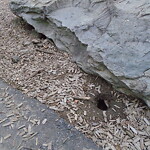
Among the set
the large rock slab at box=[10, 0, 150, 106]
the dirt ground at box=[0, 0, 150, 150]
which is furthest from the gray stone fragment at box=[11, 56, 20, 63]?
the large rock slab at box=[10, 0, 150, 106]

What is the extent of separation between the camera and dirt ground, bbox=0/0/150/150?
7.34ft

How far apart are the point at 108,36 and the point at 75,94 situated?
2.28 feet

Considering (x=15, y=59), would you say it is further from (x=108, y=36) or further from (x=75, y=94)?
(x=108, y=36)

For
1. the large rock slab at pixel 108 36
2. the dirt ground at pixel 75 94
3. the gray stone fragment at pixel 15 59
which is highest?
the large rock slab at pixel 108 36

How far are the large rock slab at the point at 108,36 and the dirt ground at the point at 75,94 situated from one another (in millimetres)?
Result: 128

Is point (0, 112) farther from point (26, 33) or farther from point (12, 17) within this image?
point (12, 17)

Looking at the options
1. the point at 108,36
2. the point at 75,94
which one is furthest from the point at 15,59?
the point at 108,36

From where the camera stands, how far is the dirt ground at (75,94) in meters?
2.24

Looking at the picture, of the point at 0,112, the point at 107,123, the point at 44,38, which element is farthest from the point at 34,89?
the point at 44,38

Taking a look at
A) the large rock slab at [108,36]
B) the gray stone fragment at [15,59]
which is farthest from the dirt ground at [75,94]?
the large rock slab at [108,36]

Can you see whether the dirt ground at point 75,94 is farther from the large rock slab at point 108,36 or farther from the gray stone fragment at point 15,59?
the large rock slab at point 108,36

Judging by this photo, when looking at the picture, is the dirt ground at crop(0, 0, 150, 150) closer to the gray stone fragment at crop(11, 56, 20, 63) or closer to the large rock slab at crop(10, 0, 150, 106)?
the gray stone fragment at crop(11, 56, 20, 63)

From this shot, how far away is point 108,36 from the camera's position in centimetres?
249

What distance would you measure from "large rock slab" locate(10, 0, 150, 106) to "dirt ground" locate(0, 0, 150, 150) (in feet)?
0.42
